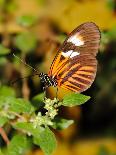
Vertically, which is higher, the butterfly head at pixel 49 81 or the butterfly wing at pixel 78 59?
the butterfly wing at pixel 78 59

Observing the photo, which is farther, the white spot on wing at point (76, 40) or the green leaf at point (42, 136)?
the white spot on wing at point (76, 40)

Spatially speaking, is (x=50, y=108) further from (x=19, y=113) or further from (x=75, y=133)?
(x=75, y=133)

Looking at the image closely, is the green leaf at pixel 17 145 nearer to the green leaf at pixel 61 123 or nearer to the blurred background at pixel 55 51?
the green leaf at pixel 61 123

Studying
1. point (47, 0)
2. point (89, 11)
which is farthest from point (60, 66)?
point (47, 0)

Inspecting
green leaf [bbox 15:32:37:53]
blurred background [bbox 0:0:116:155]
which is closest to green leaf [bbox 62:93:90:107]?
blurred background [bbox 0:0:116:155]

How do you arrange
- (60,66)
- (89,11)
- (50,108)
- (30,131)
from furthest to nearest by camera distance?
(89,11)
(60,66)
(30,131)
(50,108)

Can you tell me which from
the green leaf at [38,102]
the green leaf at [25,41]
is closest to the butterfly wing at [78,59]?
A: the green leaf at [38,102]

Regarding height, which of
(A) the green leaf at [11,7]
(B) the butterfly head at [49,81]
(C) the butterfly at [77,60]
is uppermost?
(A) the green leaf at [11,7]
